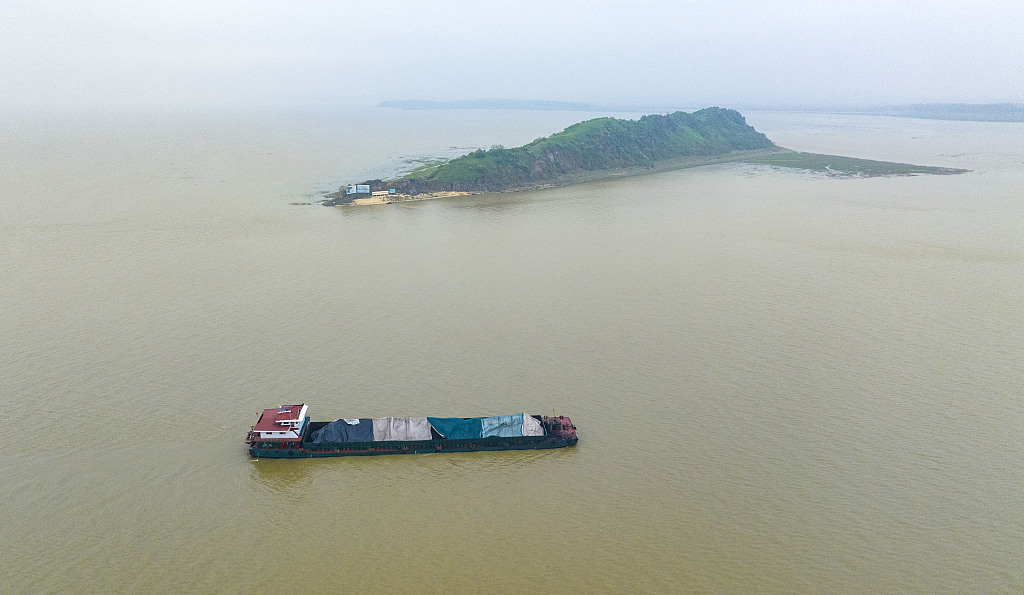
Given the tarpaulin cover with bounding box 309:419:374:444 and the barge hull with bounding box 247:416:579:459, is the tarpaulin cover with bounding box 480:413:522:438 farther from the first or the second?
the tarpaulin cover with bounding box 309:419:374:444

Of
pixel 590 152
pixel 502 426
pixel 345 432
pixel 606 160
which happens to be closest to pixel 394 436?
pixel 345 432

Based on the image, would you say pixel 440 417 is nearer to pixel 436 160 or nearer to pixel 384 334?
pixel 384 334

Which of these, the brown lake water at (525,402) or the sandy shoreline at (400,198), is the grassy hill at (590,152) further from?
the brown lake water at (525,402)

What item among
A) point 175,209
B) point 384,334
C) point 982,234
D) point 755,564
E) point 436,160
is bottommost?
point 755,564

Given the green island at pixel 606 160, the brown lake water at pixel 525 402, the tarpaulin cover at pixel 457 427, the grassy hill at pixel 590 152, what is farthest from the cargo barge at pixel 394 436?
the grassy hill at pixel 590 152

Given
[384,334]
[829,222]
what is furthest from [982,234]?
[384,334]

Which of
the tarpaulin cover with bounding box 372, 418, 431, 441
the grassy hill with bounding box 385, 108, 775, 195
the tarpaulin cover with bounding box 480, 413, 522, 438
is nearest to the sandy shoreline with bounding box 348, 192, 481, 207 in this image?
the grassy hill with bounding box 385, 108, 775, 195

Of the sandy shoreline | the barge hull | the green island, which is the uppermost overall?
the green island
